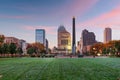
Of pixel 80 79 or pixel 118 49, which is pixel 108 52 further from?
pixel 80 79

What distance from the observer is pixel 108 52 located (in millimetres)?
160750

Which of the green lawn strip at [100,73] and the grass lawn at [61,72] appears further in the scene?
the grass lawn at [61,72]

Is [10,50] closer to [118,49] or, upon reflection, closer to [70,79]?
[118,49]

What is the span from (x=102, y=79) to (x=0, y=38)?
9174cm

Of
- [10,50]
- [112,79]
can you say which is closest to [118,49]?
[10,50]

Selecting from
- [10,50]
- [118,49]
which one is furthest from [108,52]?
[10,50]

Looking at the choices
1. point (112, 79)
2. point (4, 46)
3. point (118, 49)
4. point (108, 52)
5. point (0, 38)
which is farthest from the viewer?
point (108, 52)

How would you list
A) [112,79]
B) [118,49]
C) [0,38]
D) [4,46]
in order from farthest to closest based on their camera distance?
[118,49] < [4,46] < [0,38] < [112,79]

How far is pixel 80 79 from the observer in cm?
1758

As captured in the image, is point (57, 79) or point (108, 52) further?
point (108, 52)

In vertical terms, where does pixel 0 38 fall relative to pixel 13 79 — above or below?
above

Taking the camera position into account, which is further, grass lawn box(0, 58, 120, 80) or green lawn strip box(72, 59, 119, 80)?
grass lawn box(0, 58, 120, 80)

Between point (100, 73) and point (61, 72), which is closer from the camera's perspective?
point (100, 73)

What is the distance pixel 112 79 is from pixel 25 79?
5759 mm
